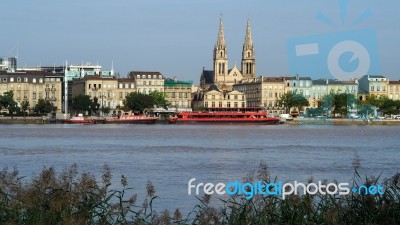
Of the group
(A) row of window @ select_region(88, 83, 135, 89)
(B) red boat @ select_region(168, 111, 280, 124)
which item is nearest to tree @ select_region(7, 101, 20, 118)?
(A) row of window @ select_region(88, 83, 135, 89)

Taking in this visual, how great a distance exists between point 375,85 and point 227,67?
33.8m

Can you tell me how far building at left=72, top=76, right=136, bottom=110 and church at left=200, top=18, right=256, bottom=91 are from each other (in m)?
28.3

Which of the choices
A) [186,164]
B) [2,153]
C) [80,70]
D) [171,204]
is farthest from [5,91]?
[171,204]

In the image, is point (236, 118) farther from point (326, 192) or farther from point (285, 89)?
point (326, 192)

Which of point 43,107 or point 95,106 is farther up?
point 95,106

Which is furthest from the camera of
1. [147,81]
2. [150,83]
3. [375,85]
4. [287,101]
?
[375,85]

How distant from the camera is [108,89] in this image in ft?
472

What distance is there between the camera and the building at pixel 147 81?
484 ft

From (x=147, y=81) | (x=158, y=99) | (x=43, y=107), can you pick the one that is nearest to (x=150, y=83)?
(x=147, y=81)

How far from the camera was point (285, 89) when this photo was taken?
154000mm

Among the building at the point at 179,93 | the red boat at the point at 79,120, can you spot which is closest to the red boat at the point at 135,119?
the red boat at the point at 79,120

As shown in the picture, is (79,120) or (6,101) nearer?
(79,120)

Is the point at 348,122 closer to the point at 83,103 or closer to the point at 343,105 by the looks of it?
the point at 343,105

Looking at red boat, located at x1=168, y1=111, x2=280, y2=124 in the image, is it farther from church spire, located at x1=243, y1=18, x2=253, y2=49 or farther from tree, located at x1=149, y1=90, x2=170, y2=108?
church spire, located at x1=243, y1=18, x2=253, y2=49
